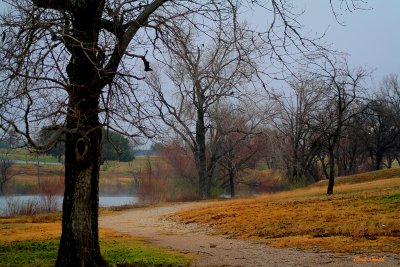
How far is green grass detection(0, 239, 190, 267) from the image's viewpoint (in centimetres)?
931

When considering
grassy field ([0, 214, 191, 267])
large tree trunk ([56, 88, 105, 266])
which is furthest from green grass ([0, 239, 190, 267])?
large tree trunk ([56, 88, 105, 266])

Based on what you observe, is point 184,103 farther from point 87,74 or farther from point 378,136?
point 87,74

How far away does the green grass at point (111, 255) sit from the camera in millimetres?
9312

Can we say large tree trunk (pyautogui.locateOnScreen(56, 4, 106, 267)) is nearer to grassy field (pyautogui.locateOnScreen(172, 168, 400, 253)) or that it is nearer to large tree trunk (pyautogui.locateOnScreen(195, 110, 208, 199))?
grassy field (pyautogui.locateOnScreen(172, 168, 400, 253))

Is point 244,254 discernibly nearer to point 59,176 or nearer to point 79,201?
point 79,201

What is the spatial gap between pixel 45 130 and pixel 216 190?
4152 cm

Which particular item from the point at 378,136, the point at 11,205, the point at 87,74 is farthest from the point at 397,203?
the point at 378,136

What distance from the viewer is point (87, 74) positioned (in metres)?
→ 8.73

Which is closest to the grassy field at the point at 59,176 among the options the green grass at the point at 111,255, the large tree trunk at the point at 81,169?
the green grass at the point at 111,255

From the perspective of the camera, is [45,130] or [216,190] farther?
[216,190]

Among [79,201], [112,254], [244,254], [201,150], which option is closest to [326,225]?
[244,254]

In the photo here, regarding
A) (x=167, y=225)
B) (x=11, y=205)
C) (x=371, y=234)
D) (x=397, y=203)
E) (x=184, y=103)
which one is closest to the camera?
(x=371, y=234)

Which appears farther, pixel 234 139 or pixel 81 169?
pixel 234 139

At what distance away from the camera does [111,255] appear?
10047 mm
